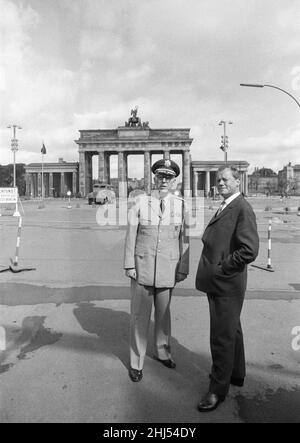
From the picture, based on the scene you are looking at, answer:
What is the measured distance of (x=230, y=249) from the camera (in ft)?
9.95

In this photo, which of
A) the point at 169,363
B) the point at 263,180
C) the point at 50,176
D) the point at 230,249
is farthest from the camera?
the point at 263,180

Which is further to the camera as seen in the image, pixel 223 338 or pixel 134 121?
pixel 134 121

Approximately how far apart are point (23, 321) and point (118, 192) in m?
69.3

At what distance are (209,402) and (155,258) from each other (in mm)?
1320

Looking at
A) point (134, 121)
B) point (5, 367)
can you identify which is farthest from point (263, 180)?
point (5, 367)

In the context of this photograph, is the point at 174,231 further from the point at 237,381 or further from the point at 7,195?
the point at 7,195

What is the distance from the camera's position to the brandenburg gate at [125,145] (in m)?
79.9

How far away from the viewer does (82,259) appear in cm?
933

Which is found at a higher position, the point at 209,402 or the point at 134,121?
the point at 134,121

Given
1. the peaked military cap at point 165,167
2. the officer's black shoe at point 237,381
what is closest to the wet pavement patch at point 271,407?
the officer's black shoe at point 237,381

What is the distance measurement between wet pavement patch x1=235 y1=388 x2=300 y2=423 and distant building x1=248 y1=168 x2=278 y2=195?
15339 centimetres

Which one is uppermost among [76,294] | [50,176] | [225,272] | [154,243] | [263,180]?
[263,180]

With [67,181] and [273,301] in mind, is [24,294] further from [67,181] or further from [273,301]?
[67,181]
